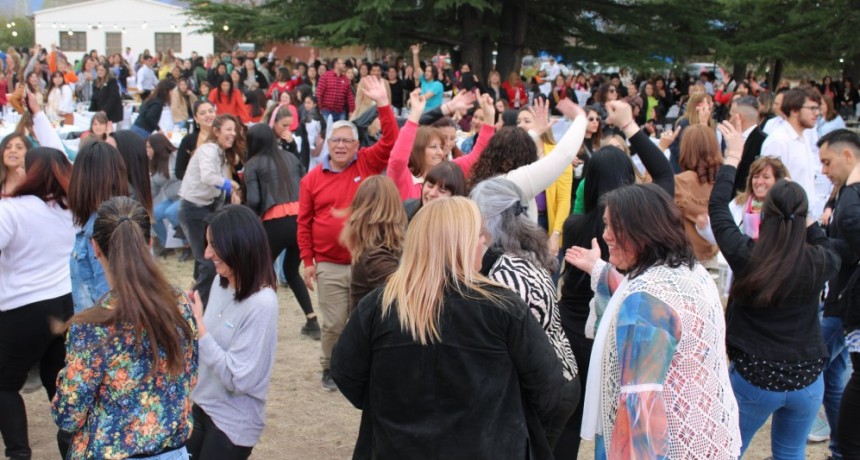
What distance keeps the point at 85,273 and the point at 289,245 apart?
223 centimetres

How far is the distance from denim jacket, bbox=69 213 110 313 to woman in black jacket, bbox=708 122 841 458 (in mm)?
3094

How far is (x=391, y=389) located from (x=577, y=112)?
106 inches

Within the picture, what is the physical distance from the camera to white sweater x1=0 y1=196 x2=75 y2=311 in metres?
3.92

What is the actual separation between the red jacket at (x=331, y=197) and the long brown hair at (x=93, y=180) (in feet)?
4.78

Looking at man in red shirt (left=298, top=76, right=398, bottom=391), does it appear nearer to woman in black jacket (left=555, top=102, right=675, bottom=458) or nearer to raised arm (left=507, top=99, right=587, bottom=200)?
raised arm (left=507, top=99, right=587, bottom=200)

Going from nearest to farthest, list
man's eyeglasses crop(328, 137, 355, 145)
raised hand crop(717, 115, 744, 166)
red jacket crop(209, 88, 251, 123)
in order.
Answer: raised hand crop(717, 115, 744, 166), man's eyeglasses crop(328, 137, 355, 145), red jacket crop(209, 88, 251, 123)

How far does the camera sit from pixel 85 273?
4.32m

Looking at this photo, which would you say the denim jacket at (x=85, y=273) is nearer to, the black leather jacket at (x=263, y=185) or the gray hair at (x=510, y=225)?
the black leather jacket at (x=263, y=185)

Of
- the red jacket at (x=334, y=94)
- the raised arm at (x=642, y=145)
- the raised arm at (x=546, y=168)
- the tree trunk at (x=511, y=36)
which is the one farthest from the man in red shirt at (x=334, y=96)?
the raised arm at (x=642, y=145)

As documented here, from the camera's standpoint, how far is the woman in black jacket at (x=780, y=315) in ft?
11.5

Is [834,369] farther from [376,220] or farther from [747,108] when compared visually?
[747,108]

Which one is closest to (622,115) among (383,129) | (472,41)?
(383,129)

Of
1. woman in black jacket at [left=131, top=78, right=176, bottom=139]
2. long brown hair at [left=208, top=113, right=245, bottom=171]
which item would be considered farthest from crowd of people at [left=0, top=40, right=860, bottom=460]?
woman in black jacket at [left=131, top=78, right=176, bottom=139]

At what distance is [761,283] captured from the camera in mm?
3486
